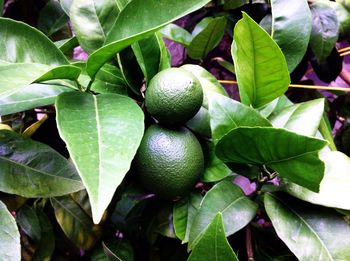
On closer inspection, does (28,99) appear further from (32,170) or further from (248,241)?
(248,241)

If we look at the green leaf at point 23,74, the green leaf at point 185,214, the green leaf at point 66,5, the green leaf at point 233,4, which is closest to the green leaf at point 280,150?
the green leaf at point 185,214

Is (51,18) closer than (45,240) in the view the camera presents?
No

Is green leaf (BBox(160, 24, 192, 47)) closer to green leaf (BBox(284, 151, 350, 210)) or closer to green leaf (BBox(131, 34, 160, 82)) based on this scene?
green leaf (BBox(131, 34, 160, 82))

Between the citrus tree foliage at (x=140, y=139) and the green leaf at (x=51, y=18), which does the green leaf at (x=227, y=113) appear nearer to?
the citrus tree foliage at (x=140, y=139)

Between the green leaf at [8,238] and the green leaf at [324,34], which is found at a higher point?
the green leaf at [324,34]

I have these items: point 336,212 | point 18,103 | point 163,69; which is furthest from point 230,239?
point 18,103

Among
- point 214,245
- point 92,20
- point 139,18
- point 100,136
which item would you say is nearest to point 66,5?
point 92,20

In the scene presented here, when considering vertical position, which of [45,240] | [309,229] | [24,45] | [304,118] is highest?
[24,45]
